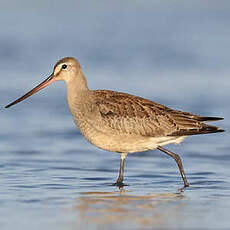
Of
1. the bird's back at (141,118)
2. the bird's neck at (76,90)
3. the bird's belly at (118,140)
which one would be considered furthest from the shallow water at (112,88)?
the bird's neck at (76,90)

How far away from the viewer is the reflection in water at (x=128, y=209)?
780 centimetres

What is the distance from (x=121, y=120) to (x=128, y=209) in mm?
2137

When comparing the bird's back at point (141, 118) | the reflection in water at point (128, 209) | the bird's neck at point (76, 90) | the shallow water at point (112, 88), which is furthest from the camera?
the bird's neck at point (76, 90)

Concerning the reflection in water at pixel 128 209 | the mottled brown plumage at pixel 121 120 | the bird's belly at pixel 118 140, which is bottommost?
the reflection in water at pixel 128 209

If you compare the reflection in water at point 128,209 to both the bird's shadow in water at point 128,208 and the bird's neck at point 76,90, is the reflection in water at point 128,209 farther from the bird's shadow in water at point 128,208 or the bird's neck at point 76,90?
the bird's neck at point 76,90

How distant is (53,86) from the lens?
18.2 meters

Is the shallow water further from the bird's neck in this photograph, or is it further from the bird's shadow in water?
the bird's neck

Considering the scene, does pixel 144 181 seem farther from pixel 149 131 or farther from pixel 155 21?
pixel 155 21

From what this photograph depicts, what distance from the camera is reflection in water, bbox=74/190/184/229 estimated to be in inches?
307

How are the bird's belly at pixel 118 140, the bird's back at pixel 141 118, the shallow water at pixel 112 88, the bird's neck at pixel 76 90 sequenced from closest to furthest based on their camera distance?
the shallow water at pixel 112 88
the bird's belly at pixel 118 140
the bird's back at pixel 141 118
the bird's neck at pixel 76 90

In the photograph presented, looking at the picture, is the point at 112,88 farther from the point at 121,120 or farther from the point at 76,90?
the point at 121,120

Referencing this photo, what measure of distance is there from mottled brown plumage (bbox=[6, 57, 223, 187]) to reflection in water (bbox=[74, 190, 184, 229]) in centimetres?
88

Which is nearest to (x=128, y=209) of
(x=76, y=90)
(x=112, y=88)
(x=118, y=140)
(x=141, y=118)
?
(x=118, y=140)

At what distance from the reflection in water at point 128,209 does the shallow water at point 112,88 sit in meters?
0.01
